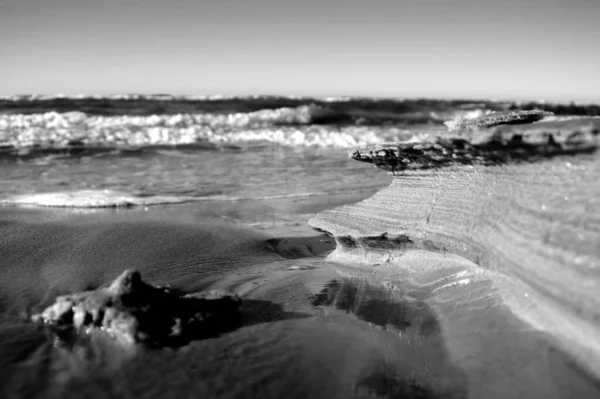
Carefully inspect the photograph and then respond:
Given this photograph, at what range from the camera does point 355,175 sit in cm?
761

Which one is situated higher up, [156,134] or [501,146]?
[501,146]

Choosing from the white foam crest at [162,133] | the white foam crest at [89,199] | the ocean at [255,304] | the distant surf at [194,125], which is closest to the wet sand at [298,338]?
the ocean at [255,304]

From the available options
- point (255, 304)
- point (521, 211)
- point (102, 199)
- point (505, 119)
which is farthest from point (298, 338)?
point (102, 199)

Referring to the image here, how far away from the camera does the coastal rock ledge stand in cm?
165

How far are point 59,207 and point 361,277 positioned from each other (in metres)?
3.57

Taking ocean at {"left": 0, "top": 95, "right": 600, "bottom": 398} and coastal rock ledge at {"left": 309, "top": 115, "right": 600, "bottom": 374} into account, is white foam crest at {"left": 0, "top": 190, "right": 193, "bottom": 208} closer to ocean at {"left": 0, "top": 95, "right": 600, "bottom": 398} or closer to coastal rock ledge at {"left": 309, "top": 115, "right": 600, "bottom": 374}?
ocean at {"left": 0, "top": 95, "right": 600, "bottom": 398}

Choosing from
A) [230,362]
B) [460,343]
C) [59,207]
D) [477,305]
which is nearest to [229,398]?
[230,362]

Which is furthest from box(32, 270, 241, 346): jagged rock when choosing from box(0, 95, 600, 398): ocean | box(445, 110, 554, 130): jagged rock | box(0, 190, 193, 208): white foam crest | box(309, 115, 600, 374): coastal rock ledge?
box(0, 190, 193, 208): white foam crest

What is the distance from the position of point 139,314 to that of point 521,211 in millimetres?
1553

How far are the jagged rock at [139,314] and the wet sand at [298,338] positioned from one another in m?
0.07

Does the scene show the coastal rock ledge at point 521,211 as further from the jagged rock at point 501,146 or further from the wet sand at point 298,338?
the wet sand at point 298,338

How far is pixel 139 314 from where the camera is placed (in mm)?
2025

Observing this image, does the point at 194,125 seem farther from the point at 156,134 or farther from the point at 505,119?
the point at 505,119

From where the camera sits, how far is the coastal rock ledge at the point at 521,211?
5.43 ft
